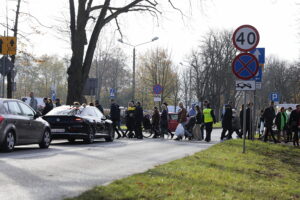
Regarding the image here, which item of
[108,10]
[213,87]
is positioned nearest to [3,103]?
[108,10]

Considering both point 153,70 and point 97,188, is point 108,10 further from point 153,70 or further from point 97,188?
point 153,70

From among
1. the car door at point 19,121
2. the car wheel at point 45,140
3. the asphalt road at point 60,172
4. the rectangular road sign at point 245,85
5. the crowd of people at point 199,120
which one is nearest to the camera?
the asphalt road at point 60,172

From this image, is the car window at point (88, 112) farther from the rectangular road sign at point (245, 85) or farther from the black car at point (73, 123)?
the rectangular road sign at point (245, 85)

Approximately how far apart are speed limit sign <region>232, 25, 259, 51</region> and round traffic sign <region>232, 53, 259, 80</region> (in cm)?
27

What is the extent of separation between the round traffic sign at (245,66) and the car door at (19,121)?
5.90 m

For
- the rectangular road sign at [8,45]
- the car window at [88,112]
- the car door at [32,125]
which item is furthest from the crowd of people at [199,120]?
the car door at [32,125]

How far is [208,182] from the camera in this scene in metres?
9.32

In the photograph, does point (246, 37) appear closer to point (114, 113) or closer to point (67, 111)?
point (67, 111)

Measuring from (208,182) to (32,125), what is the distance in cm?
833

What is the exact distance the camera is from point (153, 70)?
67375mm

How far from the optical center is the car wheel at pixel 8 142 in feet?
48.1

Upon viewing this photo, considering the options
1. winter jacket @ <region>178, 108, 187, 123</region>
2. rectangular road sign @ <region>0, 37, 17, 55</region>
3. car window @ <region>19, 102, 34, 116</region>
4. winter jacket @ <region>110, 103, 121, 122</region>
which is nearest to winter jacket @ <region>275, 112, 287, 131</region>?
winter jacket @ <region>178, 108, 187, 123</region>

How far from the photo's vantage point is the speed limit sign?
1577 cm

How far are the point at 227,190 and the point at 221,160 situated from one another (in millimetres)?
5423
